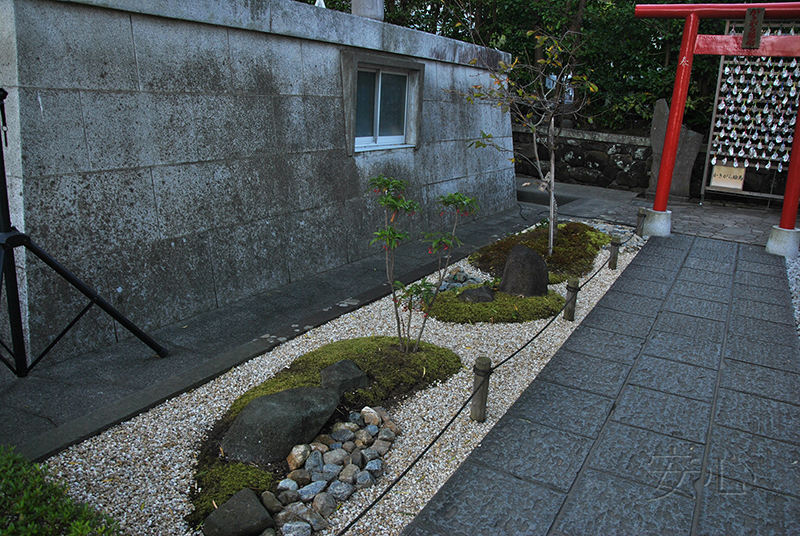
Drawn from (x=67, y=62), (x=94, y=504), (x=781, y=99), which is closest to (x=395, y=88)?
(x=67, y=62)

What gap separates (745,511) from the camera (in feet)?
9.64

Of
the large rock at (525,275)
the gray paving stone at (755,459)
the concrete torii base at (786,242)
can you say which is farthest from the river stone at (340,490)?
the concrete torii base at (786,242)

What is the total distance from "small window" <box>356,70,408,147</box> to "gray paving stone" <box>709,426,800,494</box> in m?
5.24

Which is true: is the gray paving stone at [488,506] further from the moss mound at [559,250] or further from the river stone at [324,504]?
the moss mound at [559,250]

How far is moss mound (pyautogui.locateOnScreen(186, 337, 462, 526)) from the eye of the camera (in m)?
2.91

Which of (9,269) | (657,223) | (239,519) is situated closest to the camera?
(239,519)

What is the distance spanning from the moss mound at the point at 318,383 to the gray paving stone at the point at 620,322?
70.3 inches

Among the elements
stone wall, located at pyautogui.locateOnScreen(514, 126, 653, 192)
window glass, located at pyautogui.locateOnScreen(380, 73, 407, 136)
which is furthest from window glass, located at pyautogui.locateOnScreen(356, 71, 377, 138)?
stone wall, located at pyautogui.locateOnScreen(514, 126, 653, 192)

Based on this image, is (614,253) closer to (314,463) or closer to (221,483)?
(314,463)

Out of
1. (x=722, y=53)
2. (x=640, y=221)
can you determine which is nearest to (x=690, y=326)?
(x=640, y=221)

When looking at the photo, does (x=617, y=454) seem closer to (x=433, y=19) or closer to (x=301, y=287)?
(x=301, y=287)

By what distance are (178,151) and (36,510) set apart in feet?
11.2

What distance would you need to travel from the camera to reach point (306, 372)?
159 inches

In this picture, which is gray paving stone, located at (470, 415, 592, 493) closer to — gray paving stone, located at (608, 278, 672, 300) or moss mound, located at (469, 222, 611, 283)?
moss mound, located at (469, 222, 611, 283)
